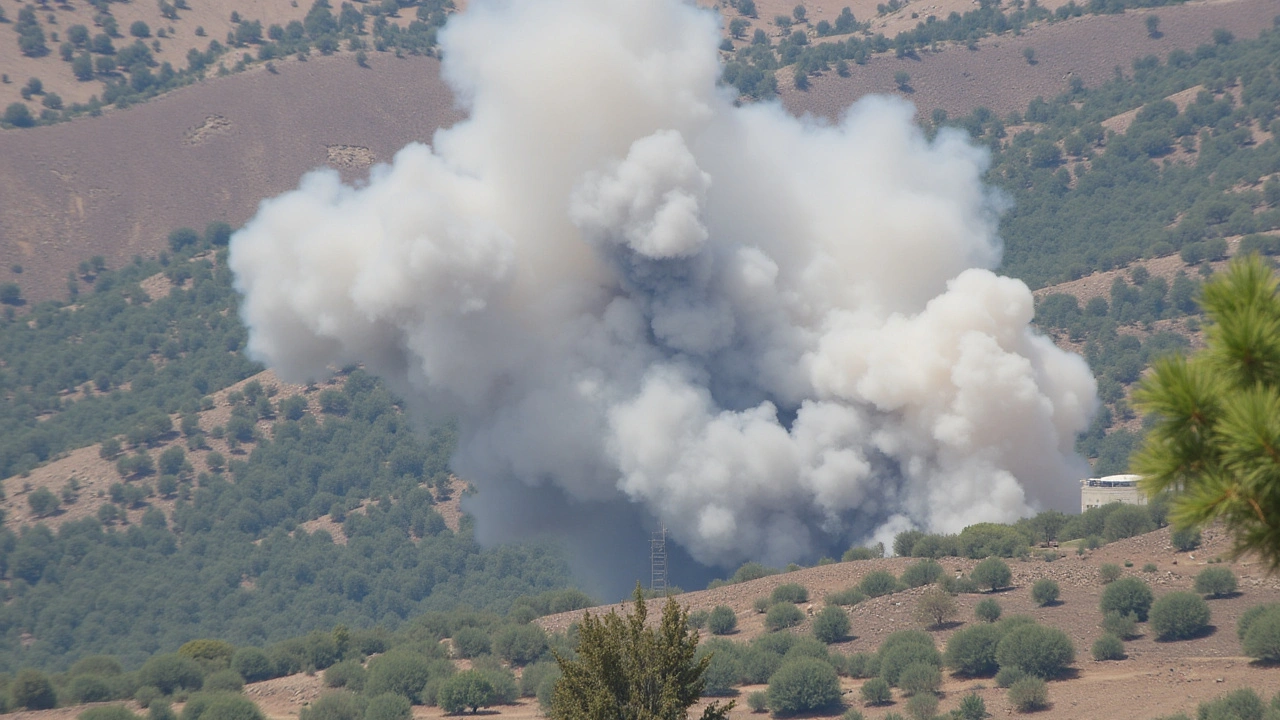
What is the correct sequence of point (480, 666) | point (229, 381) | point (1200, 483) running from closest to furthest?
point (1200, 483) → point (480, 666) → point (229, 381)

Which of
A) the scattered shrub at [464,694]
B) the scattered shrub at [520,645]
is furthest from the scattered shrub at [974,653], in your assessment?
the scattered shrub at [520,645]

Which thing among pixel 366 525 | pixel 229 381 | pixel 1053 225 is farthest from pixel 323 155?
pixel 1053 225

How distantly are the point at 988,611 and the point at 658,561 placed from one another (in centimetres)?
1788

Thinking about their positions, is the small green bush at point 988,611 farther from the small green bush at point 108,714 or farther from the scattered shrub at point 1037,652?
the small green bush at point 108,714

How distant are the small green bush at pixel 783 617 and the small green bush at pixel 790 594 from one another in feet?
7.18

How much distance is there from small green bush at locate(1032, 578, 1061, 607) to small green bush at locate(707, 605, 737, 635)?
32.1ft

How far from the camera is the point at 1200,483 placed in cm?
1184

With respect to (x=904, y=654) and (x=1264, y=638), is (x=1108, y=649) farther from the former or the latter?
(x=904, y=654)

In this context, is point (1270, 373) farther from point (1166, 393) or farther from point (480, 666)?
point (480, 666)

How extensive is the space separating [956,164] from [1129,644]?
126 feet

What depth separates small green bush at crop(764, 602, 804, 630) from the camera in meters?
51.8

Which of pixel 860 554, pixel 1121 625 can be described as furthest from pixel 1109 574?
pixel 860 554

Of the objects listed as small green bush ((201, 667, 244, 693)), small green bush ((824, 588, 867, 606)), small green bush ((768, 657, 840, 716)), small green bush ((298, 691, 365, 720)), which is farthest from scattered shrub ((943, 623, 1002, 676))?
small green bush ((201, 667, 244, 693))

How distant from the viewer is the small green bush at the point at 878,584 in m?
53.9
